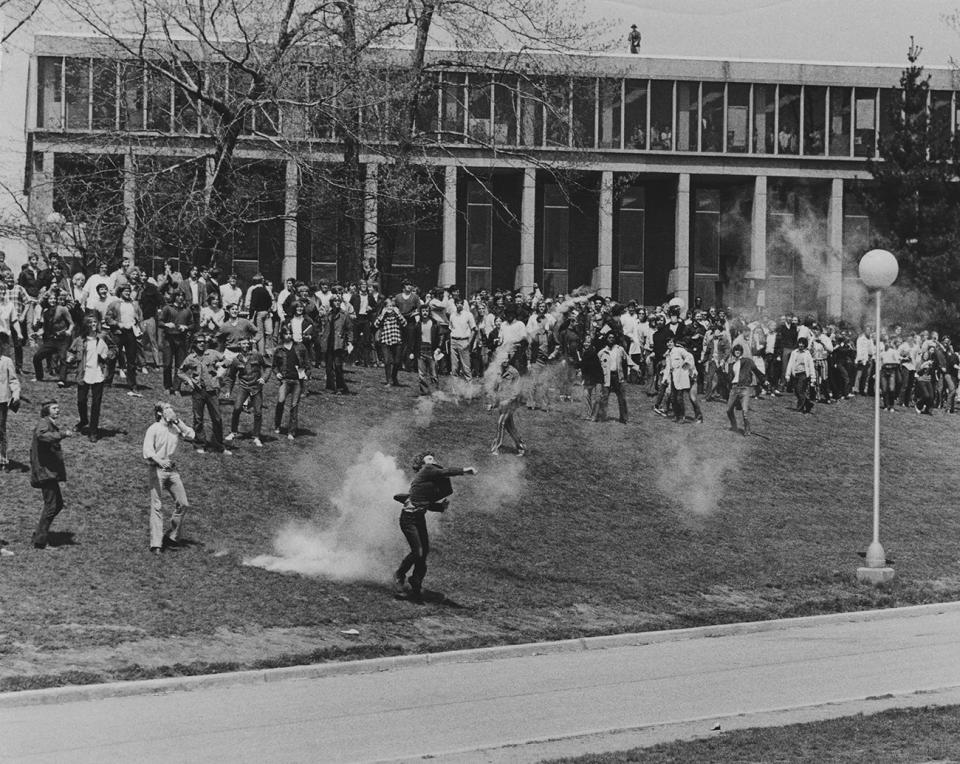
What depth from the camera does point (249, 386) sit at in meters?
27.9

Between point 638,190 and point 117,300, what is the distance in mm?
42782

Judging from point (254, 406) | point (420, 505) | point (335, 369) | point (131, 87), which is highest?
point (131, 87)

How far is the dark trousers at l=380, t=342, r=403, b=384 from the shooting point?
33.4 metres

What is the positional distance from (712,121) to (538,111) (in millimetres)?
17811

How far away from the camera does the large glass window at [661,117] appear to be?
64812 millimetres

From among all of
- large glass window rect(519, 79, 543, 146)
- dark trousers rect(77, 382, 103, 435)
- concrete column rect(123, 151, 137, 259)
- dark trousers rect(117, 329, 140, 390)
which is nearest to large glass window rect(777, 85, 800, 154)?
large glass window rect(519, 79, 543, 146)

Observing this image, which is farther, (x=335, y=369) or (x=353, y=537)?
(x=335, y=369)

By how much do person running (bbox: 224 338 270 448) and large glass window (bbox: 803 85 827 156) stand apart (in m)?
42.8

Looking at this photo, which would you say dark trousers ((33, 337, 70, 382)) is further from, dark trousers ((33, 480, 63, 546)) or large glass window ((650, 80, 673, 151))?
large glass window ((650, 80, 673, 151))

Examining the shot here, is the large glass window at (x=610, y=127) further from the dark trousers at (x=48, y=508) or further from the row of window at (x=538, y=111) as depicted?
the dark trousers at (x=48, y=508)

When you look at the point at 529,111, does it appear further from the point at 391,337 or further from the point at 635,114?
the point at 635,114

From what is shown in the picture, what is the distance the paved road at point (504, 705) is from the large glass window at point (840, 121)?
4818 cm

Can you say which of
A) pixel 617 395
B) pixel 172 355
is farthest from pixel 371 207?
pixel 172 355

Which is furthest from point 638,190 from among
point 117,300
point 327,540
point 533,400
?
point 327,540
